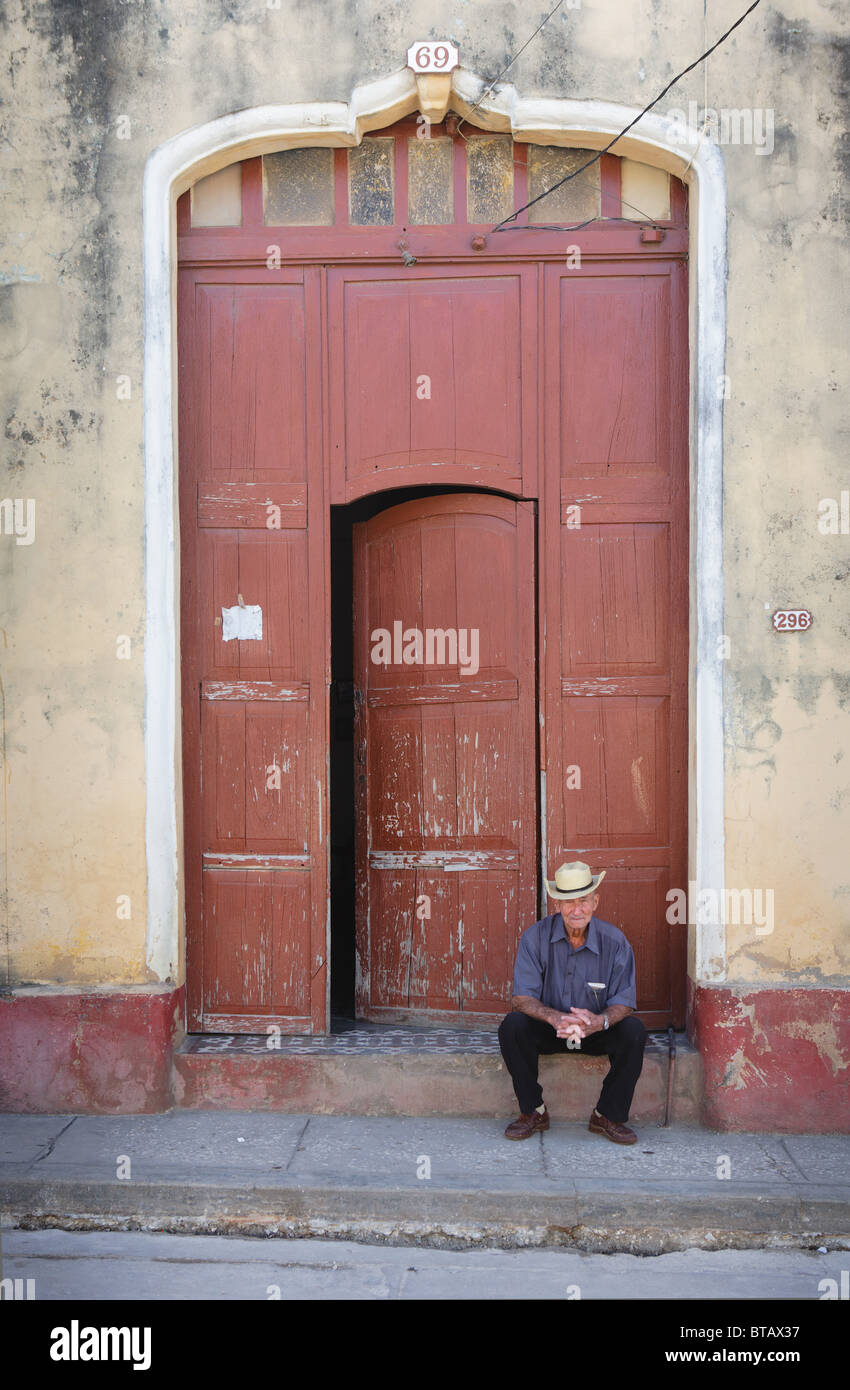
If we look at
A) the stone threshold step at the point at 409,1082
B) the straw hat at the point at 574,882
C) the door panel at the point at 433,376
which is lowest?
the stone threshold step at the point at 409,1082

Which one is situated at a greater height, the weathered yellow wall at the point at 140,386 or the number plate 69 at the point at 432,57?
the number plate 69 at the point at 432,57

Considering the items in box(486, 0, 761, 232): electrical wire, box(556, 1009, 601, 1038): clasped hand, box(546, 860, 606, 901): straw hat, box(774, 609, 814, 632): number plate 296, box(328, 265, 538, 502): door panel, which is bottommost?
box(556, 1009, 601, 1038): clasped hand

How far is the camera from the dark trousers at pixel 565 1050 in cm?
531

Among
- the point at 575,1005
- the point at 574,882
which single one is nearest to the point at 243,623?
the point at 574,882

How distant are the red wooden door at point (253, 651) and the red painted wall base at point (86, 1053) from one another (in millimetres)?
408

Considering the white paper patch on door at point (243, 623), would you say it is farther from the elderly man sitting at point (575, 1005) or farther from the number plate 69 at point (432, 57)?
the number plate 69 at point (432, 57)

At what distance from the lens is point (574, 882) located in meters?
5.39

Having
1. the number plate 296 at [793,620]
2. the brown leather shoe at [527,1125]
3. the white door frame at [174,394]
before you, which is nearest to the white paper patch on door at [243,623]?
the white door frame at [174,394]

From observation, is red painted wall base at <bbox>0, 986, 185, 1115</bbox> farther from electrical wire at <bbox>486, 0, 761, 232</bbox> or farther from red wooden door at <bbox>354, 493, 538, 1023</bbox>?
electrical wire at <bbox>486, 0, 761, 232</bbox>

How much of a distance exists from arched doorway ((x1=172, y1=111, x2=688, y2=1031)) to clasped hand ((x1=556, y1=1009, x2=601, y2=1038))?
0.75 m

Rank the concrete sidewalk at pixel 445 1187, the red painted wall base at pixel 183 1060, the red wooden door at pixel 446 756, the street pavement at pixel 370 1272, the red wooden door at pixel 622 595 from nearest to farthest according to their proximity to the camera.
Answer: the street pavement at pixel 370 1272 < the concrete sidewalk at pixel 445 1187 < the red painted wall base at pixel 183 1060 < the red wooden door at pixel 622 595 < the red wooden door at pixel 446 756

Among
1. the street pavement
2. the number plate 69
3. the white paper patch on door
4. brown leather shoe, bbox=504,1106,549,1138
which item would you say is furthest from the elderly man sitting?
the number plate 69

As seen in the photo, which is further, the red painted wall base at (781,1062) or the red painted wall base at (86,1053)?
the red painted wall base at (86,1053)

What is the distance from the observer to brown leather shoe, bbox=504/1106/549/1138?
212 inches
